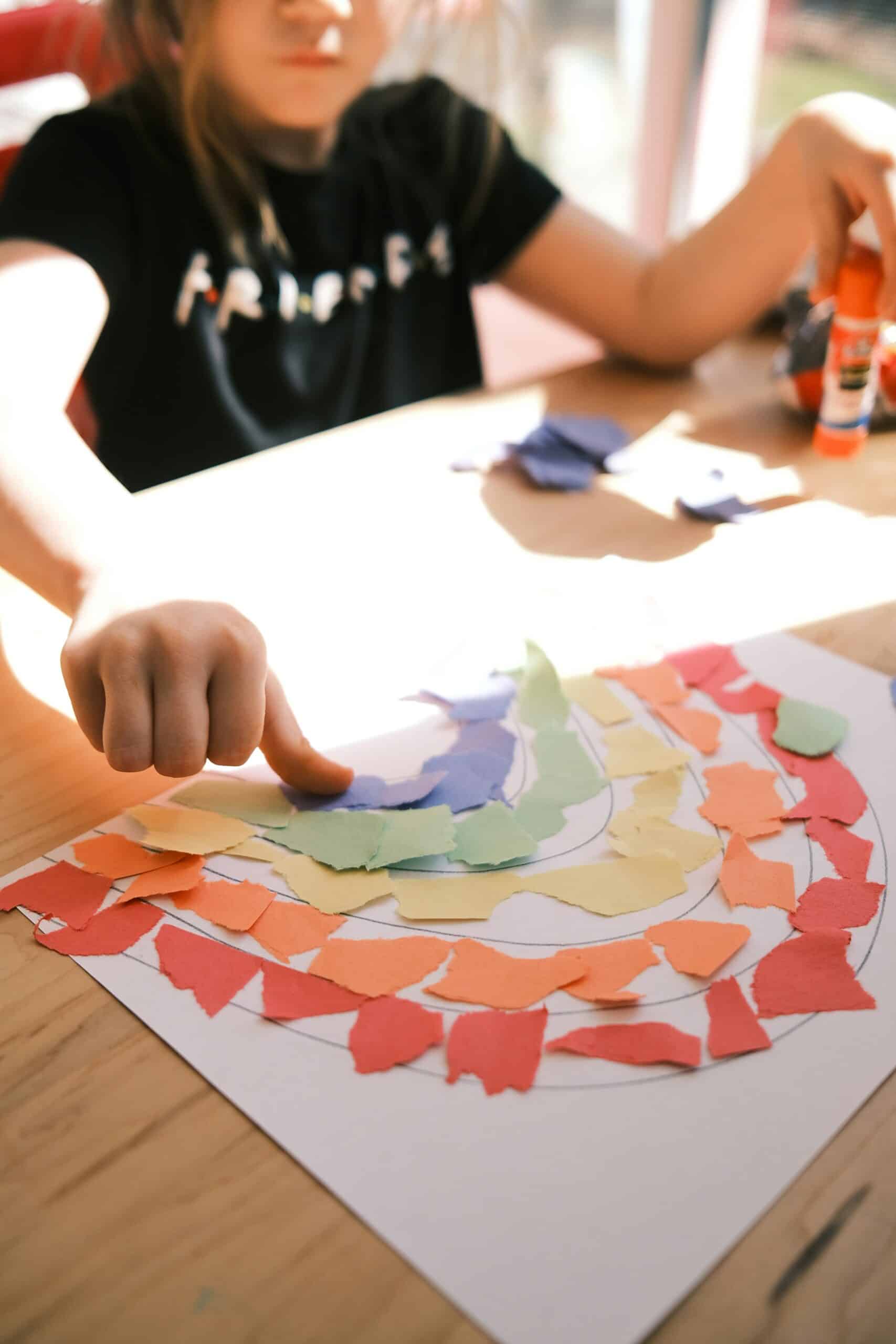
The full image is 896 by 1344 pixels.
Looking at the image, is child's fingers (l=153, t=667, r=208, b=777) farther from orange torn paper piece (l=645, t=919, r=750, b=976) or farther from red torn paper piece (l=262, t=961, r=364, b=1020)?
Result: orange torn paper piece (l=645, t=919, r=750, b=976)

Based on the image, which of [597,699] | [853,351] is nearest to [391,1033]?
[597,699]

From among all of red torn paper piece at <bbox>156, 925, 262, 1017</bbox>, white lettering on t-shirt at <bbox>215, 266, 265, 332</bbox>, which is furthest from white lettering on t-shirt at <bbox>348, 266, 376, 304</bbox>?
red torn paper piece at <bbox>156, 925, 262, 1017</bbox>

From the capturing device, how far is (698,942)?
1.46 feet

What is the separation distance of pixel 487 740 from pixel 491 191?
2.40 ft

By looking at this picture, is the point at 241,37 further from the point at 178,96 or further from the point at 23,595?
the point at 23,595

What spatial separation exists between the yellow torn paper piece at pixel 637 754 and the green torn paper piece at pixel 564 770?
0.04ft

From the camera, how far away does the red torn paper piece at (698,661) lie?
0.61 metres

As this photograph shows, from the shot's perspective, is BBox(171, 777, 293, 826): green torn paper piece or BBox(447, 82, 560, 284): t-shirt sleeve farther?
BBox(447, 82, 560, 284): t-shirt sleeve

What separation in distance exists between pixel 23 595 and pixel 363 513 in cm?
24

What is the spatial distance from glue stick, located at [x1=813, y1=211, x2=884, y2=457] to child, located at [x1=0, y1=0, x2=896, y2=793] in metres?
0.02

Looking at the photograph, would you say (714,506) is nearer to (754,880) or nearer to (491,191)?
(754,880)

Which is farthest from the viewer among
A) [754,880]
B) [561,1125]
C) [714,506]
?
[714,506]

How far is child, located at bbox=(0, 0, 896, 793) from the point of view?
78 cm

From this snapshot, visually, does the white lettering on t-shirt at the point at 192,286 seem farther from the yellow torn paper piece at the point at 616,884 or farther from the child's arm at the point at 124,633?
the yellow torn paper piece at the point at 616,884
